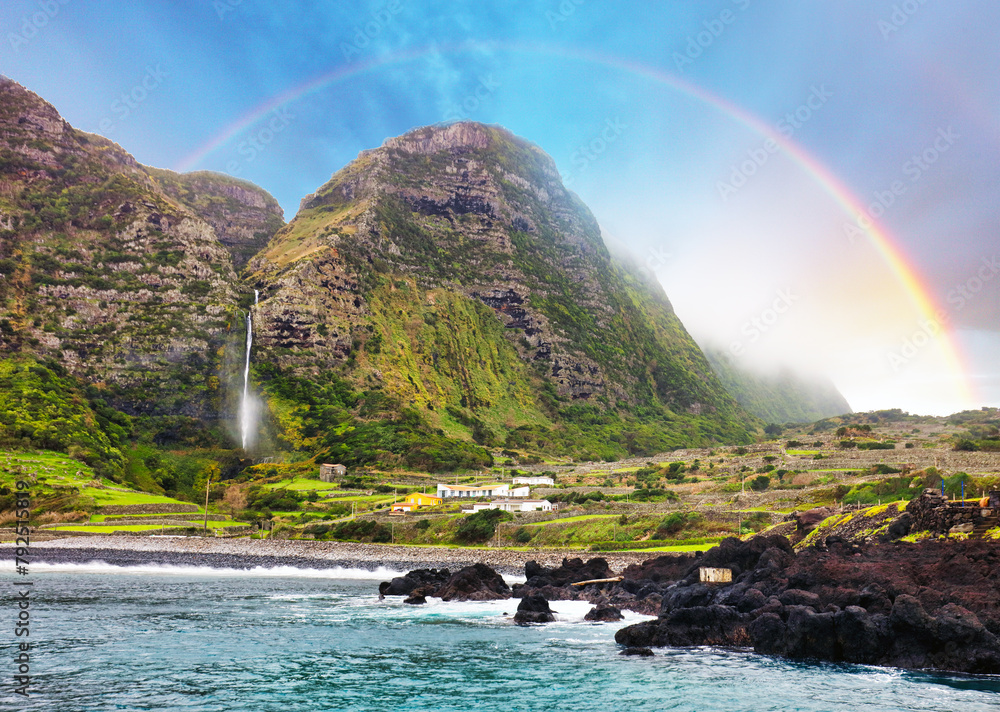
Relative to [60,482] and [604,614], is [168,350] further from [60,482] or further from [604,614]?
[604,614]

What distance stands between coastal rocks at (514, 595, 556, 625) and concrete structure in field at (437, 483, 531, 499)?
71.4m

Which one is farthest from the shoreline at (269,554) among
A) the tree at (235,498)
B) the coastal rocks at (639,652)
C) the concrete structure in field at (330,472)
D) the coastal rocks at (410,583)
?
the concrete structure in field at (330,472)

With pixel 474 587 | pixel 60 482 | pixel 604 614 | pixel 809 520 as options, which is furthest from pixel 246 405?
pixel 809 520

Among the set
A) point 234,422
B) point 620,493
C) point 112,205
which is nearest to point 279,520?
point 620,493

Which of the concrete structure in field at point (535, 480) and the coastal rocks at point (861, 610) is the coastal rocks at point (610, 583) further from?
the concrete structure in field at point (535, 480)

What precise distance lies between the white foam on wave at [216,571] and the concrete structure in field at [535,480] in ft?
165

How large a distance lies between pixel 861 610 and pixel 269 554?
73621mm

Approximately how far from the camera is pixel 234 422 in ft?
509

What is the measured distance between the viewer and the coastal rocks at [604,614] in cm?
3772

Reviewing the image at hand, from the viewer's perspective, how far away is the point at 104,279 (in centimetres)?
16912

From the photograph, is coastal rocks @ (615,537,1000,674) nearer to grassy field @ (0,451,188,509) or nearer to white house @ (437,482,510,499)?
white house @ (437,482,510,499)

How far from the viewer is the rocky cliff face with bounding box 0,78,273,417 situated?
496ft

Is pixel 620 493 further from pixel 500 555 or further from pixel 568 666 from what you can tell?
pixel 568 666

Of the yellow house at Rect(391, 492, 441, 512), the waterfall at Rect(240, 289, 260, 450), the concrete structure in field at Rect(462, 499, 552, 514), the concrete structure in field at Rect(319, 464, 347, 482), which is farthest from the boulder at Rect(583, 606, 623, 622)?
the waterfall at Rect(240, 289, 260, 450)
